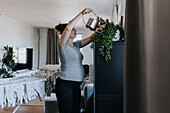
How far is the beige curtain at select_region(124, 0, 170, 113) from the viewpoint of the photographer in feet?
1.14

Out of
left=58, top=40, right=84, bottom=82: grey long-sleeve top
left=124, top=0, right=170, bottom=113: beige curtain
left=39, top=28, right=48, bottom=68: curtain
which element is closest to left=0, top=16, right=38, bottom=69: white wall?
left=39, top=28, right=48, bottom=68: curtain

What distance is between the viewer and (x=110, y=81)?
1398 mm

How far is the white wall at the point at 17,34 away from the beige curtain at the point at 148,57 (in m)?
5.52

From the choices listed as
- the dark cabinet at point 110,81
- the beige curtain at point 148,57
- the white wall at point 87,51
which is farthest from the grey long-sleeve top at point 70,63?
the white wall at point 87,51

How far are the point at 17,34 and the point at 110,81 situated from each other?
5.69m

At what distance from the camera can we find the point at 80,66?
159 cm

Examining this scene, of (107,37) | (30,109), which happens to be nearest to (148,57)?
(107,37)

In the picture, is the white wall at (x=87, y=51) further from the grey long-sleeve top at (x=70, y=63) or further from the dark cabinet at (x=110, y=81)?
the dark cabinet at (x=110, y=81)

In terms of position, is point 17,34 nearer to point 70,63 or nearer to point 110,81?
point 70,63

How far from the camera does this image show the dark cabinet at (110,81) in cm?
139

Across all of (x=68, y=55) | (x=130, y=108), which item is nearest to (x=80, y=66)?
(x=68, y=55)

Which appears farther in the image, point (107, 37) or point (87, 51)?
point (87, 51)

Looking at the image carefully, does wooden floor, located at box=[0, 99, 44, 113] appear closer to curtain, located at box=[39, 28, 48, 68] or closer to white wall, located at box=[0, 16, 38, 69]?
white wall, located at box=[0, 16, 38, 69]

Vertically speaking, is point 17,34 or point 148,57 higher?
point 17,34
